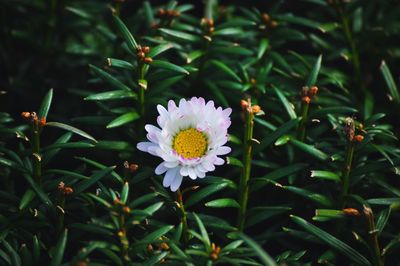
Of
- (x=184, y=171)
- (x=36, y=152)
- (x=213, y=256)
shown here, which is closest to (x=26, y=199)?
(x=36, y=152)

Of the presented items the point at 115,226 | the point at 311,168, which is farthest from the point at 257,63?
the point at 115,226

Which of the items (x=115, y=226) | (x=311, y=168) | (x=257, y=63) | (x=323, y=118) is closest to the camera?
(x=115, y=226)

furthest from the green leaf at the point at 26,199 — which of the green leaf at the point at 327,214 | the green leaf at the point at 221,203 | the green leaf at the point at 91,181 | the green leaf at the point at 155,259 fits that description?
the green leaf at the point at 327,214

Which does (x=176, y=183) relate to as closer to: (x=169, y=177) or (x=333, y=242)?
(x=169, y=177)

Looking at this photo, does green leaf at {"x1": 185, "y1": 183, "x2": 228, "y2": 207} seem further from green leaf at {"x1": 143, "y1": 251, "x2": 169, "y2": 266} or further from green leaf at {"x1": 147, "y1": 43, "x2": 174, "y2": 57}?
green leaf at {"x1": 147, "y1": 43, "x2": 174, "y2": 57}

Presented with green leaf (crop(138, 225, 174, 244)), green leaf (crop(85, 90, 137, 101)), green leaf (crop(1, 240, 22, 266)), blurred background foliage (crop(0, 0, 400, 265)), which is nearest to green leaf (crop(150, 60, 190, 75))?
Answer: blurred background foliage (crop(0, 0, 400, 265))

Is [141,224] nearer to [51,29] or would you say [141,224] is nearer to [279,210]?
[279,210]

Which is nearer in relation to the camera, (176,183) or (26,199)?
(176,183)
